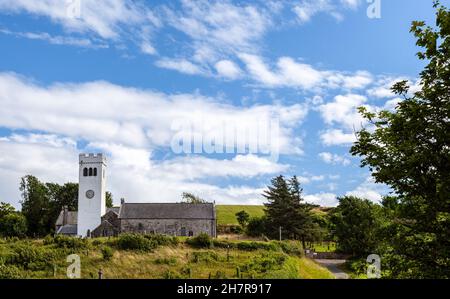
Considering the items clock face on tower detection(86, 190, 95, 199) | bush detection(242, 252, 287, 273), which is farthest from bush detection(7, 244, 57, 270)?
clock face on tower detection(86, 190, 95, 199)

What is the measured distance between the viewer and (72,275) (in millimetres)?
40344

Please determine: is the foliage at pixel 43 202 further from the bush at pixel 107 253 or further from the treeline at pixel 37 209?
the bush at pixel 107 253

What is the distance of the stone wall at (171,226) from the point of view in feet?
244

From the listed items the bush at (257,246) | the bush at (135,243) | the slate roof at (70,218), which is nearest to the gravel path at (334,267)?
the bush at (257,246)

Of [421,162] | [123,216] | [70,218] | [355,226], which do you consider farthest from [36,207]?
[421,162]

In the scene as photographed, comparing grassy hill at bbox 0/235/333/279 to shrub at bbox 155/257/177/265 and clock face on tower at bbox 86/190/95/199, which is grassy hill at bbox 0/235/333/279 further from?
clock face on tower at bbox 86/190/95/199

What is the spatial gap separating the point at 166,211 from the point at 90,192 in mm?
13075

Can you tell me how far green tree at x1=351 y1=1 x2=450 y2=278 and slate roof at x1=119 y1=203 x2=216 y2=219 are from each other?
60.9 meters

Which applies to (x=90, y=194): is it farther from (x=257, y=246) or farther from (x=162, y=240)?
(x=257, y=246)

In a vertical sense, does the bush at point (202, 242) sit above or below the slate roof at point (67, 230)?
below

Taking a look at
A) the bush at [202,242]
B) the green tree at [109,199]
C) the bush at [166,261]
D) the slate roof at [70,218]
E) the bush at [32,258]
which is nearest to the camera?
the bush at [32,258]

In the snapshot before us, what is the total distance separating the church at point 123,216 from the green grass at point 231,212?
28480 mm

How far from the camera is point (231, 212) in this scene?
121 m
